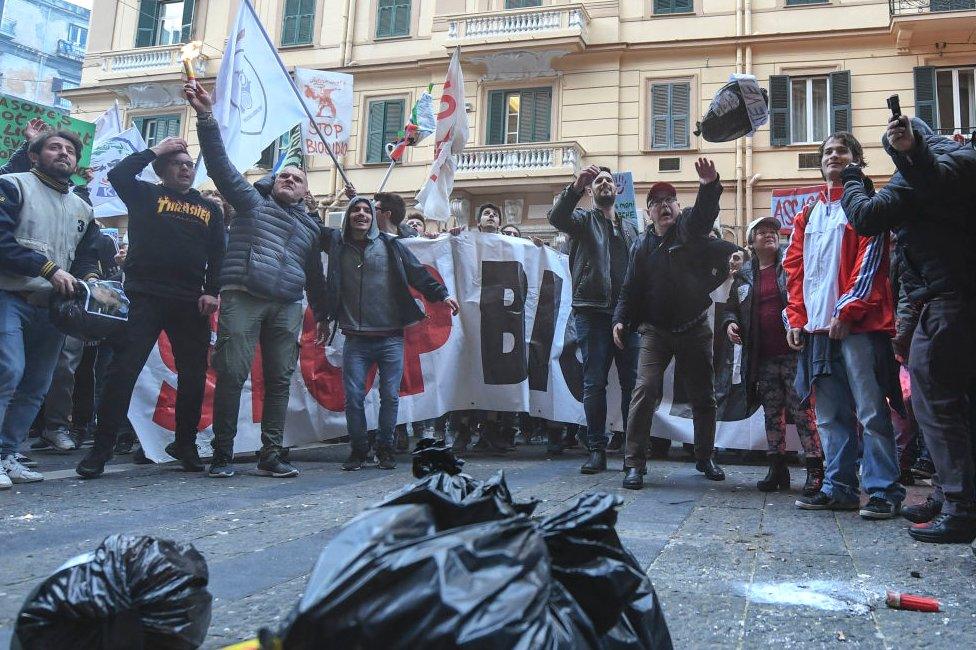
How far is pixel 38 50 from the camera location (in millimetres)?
47312

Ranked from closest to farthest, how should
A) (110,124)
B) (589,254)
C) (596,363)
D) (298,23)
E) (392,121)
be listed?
(596,363), (589,254), (110,124), (392,121), (298,23)

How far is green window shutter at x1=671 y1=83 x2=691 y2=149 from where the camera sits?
18906 mm

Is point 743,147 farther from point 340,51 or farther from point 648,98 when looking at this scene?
point 340,51

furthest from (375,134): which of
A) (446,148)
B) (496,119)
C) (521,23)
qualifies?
(446,148)

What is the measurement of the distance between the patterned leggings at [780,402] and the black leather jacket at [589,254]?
3.84 ft

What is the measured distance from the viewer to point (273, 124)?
7078 millimetres

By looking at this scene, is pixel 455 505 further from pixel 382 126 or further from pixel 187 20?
pixel 187 20

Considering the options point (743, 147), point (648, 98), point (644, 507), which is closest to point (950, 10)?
point (743, 147)

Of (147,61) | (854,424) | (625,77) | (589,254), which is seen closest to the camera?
(854,424)

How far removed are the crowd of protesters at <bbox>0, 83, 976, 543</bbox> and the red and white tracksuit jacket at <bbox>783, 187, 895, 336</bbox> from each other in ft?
0.03

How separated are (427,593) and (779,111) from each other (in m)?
19.2

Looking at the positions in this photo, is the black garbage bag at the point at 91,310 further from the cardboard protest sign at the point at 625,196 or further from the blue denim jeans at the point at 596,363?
the cardboard protest sign at the point at 625,196

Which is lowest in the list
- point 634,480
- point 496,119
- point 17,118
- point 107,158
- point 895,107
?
point 634,480

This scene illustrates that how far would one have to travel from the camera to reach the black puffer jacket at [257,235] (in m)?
5.01
